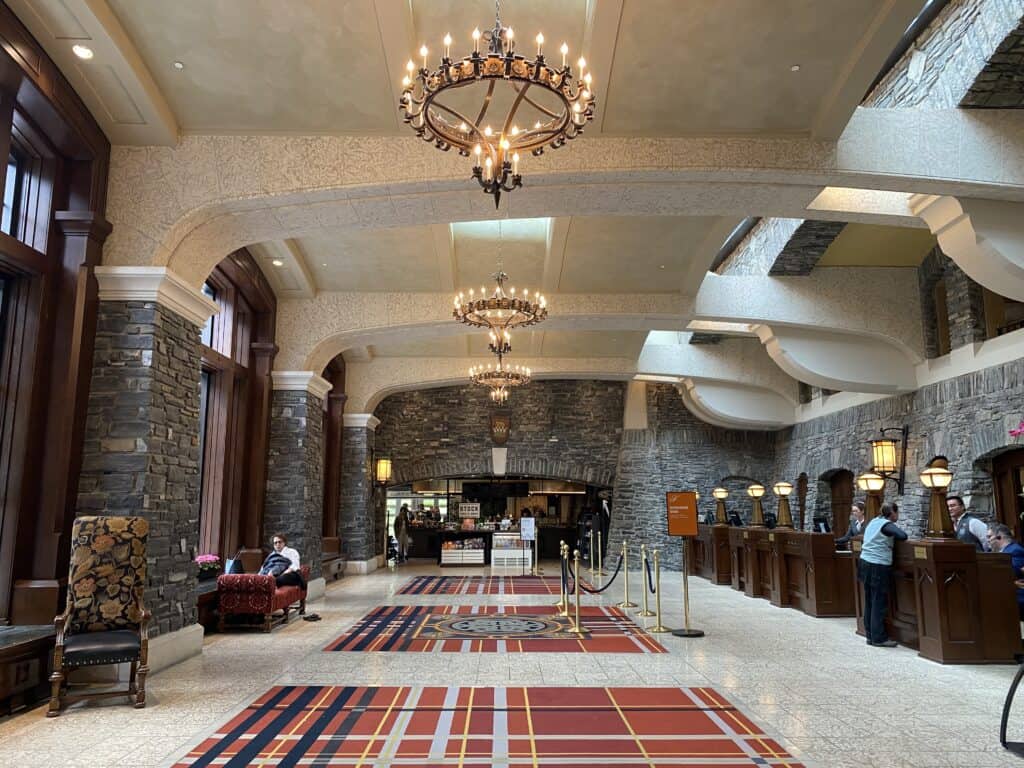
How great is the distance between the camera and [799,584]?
31.0 feet

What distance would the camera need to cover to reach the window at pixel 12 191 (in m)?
5.34

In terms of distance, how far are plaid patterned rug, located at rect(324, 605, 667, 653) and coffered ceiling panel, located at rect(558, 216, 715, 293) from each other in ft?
14.6

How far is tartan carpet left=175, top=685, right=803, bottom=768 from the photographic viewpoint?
12.6 feet

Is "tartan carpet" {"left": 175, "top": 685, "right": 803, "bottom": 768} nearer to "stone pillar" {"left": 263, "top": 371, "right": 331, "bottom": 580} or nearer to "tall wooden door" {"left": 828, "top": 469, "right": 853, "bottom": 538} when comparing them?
"stone pillar" {"left": 263, "top": 371, "right": 331, "bottom": 580}

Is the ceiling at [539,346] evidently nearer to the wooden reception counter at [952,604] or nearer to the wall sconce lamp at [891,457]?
the wall sconce lamp at [891,457]

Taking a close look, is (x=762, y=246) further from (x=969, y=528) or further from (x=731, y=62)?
(x=731, y=62)

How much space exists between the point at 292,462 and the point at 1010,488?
364 inches

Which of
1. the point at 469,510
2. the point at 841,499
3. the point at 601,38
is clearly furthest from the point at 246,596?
the point at 469,510

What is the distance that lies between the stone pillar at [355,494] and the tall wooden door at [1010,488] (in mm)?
10595

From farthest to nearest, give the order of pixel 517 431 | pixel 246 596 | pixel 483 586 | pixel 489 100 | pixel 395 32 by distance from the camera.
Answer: pixel 517 431
pixel 483 586
pixel 246 596
pixel 395 32
pixel 489 100

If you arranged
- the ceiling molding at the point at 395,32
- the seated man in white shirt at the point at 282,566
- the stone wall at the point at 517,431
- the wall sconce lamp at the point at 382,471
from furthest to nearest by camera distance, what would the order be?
the stone wall at the point at 517,431
the wall sconce lamp at the point at 382,471
the seated man in white shirt at the point at 282,566
the ceiling molding at the point at 395,32

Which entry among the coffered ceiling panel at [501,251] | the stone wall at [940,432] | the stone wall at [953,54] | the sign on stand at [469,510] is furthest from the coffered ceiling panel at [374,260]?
the sign on stand at [469,510]

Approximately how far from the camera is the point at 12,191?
5.46 meters

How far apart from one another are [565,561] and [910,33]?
22.1 ft
